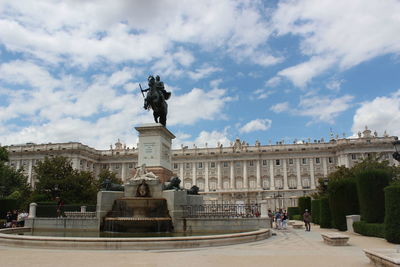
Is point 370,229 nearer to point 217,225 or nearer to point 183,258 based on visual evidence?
point 217,225

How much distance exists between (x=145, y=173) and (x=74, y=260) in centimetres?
850

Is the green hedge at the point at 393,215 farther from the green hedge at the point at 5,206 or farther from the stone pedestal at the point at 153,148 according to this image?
the green hedge at the point at 5,206

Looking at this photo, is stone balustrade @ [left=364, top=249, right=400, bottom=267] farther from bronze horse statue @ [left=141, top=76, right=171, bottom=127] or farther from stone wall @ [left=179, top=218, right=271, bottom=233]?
bronze horse statue @ [left=141, top=76, right=171, bottom=127]

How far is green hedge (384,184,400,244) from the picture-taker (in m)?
14.0

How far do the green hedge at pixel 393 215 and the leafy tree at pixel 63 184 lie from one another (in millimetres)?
38191

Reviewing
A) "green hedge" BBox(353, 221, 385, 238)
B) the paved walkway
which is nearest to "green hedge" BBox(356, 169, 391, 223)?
"green hedge" BBox(353, 221, 385, 238)

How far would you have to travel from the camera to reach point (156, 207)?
15.8 m

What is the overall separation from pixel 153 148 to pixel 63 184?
31.2m

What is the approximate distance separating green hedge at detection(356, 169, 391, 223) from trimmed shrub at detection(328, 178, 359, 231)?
12.0ft

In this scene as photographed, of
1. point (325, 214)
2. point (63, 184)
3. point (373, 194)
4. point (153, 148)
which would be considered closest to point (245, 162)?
point (63, 184)

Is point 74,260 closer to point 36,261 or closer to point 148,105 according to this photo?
point 36,261

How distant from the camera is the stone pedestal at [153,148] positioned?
1819 cm

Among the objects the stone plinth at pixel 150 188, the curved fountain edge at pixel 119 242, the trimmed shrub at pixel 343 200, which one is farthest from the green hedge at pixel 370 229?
the stone plinth at pixel 150 188

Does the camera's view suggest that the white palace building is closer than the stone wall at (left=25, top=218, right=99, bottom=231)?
No
